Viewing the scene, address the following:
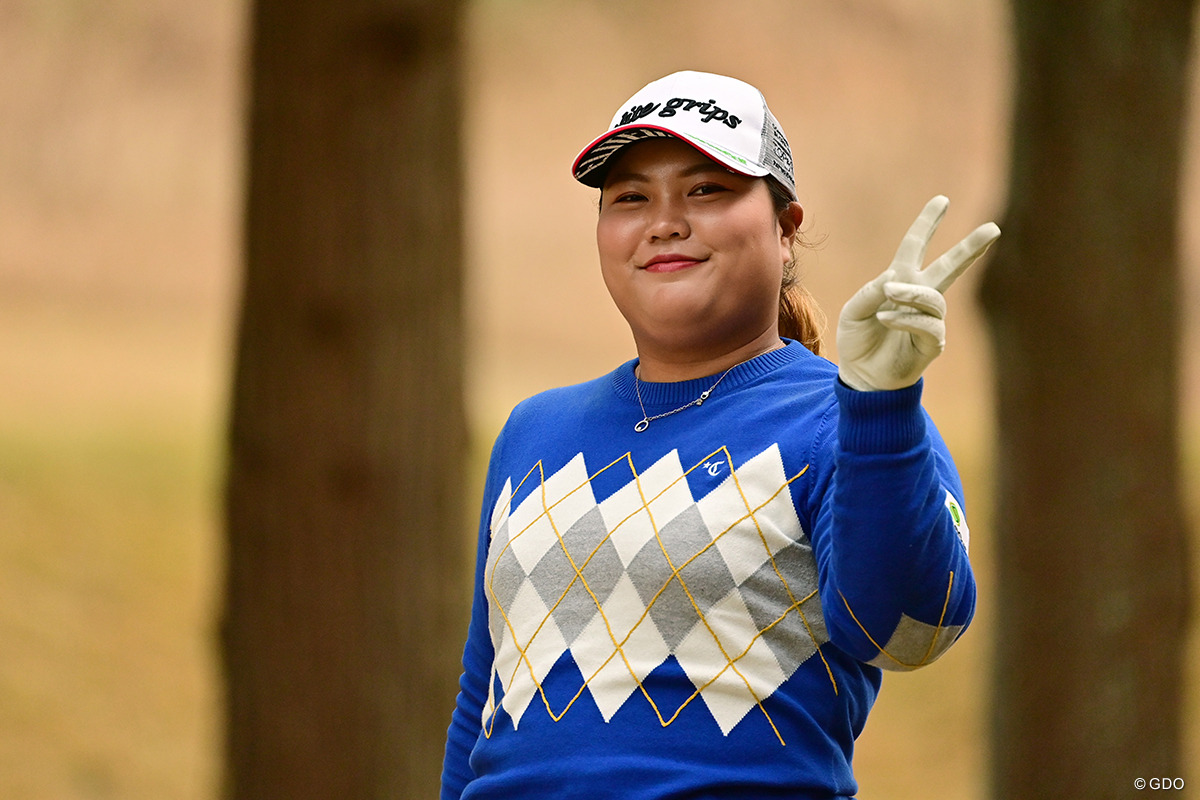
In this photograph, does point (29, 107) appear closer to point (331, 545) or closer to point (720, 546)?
point (331, 545)

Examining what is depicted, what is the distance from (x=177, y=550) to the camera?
186 inches

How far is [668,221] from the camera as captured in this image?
4.55ft

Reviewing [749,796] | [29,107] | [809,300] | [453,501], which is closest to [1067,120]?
[809,300]

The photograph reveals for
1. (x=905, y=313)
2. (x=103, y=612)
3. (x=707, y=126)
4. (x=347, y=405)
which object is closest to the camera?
(x=905, y=313)

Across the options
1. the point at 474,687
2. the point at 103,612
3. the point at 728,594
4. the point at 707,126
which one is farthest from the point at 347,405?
the point at 103,612

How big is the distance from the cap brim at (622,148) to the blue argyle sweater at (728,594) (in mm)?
227

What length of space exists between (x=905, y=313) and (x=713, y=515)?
0.31m

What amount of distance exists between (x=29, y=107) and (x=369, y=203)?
154 cm

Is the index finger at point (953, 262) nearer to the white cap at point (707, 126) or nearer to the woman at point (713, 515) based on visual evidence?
the woman at point (713, 515)

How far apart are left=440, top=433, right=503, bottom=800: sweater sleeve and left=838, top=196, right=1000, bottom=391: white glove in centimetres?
60

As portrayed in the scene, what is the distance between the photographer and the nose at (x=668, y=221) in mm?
1381

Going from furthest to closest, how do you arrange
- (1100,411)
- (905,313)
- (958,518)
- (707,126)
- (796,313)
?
(1100,411)
(796,313)
(707,126)
(958,518)
(905,313)

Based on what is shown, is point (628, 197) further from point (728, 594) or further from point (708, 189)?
point (728, 594)

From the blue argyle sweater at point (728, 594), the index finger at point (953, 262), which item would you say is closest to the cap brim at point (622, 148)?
the blue argyle sweater at point (728, 594)
